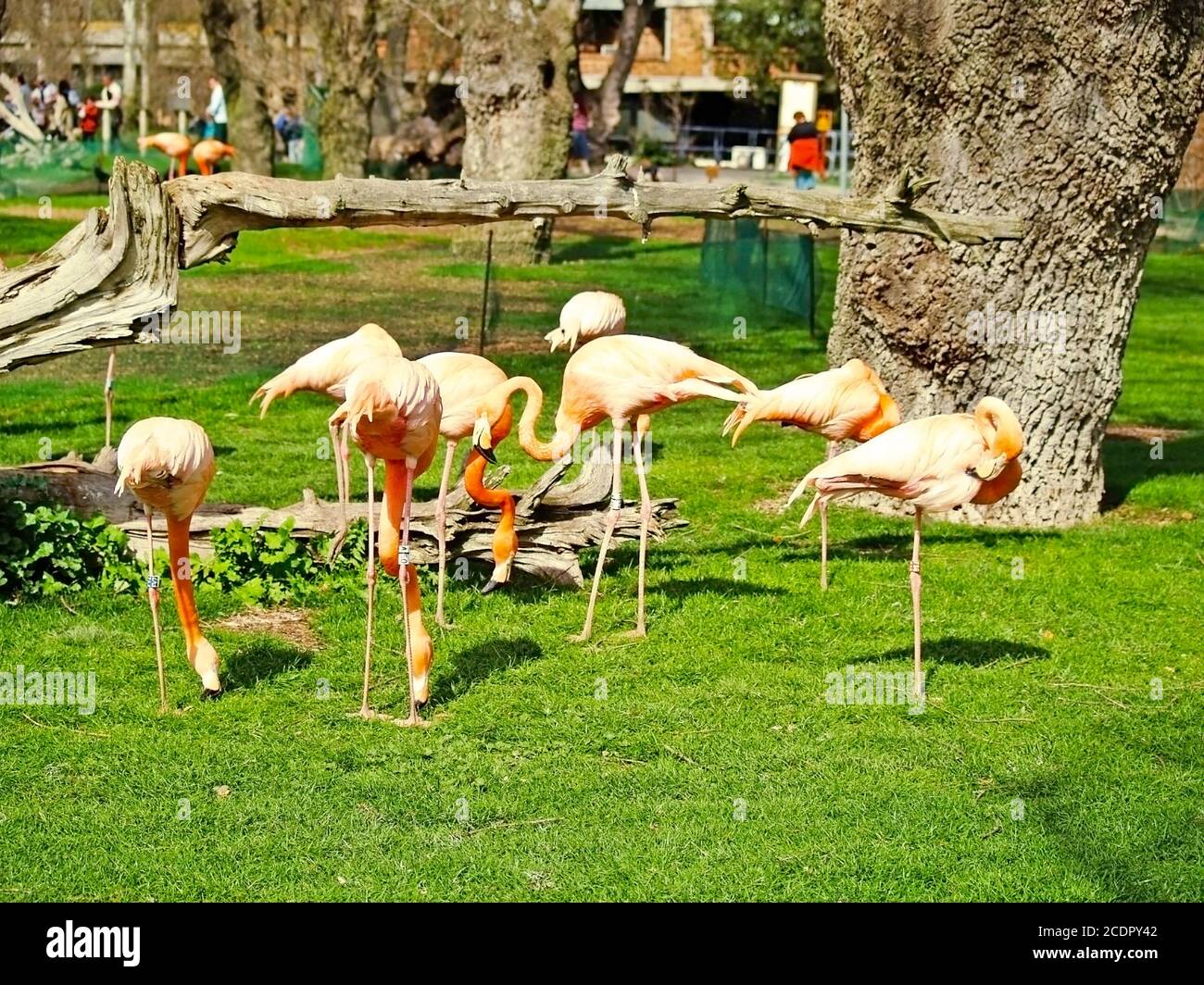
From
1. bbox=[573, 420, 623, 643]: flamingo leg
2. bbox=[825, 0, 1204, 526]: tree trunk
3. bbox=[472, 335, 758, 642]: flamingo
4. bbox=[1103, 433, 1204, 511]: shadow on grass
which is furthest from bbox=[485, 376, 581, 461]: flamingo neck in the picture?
bbox=[1103, 433, 1204, 511]: shadow on grass

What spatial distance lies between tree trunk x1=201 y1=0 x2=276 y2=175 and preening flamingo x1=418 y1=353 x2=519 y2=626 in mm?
21082

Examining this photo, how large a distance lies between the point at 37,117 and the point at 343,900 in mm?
41643

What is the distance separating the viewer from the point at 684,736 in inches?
263

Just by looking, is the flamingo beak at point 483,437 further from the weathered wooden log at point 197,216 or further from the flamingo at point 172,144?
the flamingo at point 172,144

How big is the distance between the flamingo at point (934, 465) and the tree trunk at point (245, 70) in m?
22.6

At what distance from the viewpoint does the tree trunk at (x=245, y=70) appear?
2844cm

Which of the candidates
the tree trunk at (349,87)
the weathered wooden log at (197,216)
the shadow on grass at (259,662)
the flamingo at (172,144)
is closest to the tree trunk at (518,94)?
the flamingo at (172,144)

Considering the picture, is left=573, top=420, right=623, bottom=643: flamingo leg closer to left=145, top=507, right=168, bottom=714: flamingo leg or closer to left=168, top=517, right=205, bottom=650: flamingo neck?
left=168, top=517, right=205, bottom=650: flamingo neck

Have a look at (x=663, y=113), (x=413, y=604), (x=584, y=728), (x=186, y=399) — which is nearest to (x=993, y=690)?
(x=584, y=728)

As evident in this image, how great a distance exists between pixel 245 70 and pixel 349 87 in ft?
6.12

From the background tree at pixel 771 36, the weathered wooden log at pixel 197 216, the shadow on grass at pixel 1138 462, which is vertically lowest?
the shadow on grass at pixel 1138 462

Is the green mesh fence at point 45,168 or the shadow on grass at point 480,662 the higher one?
the green mesh fence at point 45,168

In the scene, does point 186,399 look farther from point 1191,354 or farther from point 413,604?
point 1191,354

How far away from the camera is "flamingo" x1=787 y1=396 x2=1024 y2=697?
6934 mm
